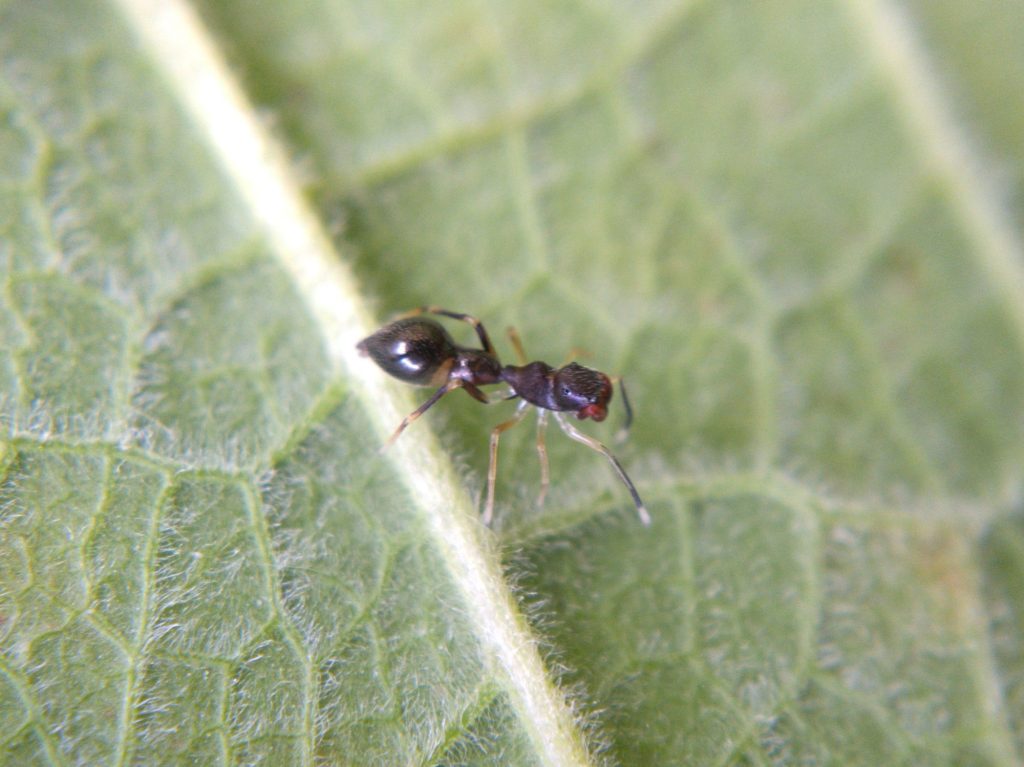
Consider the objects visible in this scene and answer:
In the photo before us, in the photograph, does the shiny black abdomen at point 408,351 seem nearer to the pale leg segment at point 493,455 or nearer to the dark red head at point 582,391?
the pale leg segment at point 493,455

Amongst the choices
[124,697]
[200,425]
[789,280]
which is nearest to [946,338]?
[789,280]

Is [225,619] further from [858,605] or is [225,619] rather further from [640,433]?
[858,605]

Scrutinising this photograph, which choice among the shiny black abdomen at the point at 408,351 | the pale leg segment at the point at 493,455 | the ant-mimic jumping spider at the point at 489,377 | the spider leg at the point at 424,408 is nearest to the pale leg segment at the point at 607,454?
the ant-mimic jumping spider at the point at 489,377

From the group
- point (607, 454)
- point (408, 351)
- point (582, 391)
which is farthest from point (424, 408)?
point (607, 454)

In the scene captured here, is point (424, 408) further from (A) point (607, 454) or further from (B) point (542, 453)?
(A) point (607, 454)

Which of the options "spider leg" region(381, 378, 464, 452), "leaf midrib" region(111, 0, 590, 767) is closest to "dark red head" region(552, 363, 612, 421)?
"spider leg" region(381, 378, 464, 452)

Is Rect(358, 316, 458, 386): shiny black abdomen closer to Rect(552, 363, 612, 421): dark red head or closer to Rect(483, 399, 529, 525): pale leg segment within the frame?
Rect(483, 399, 529, 525): pale leg segment
